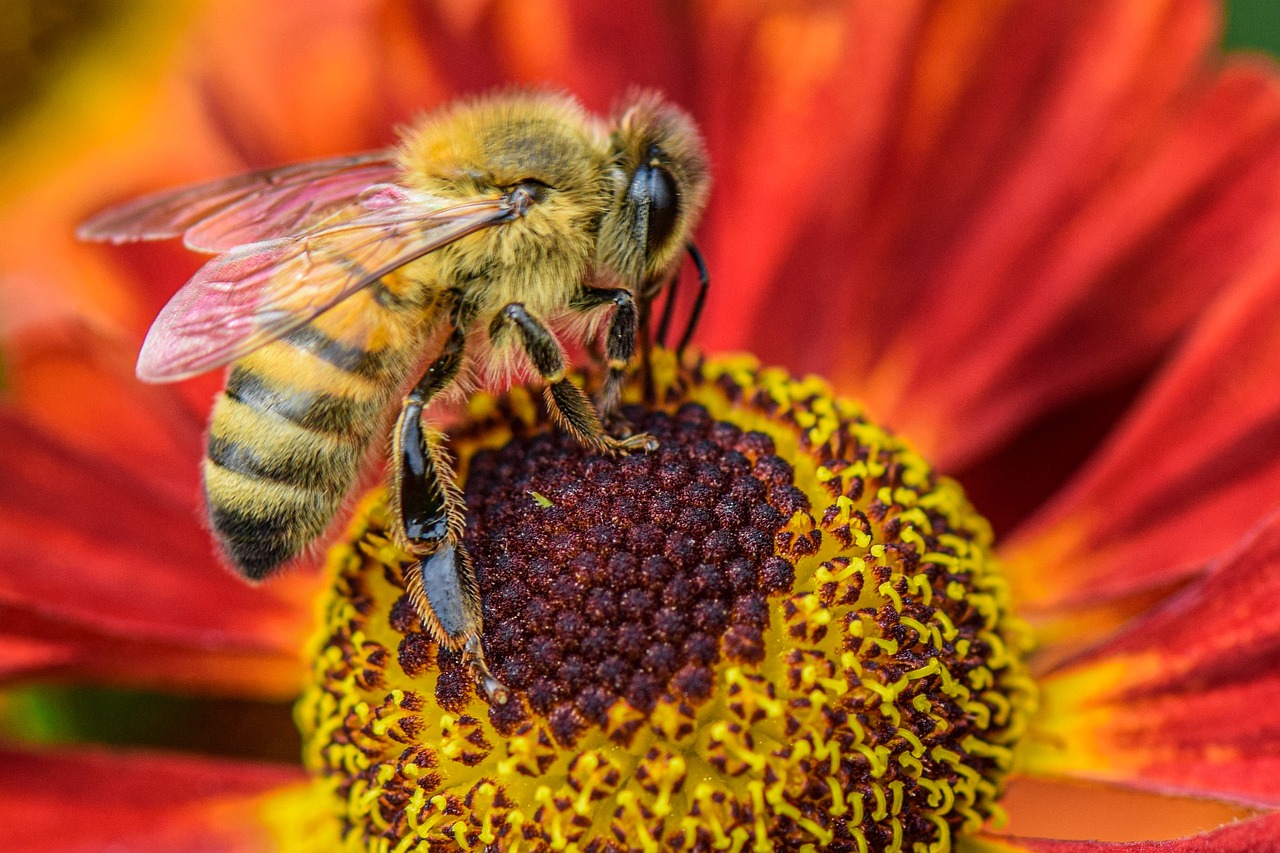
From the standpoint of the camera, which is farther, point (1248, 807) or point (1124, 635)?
point (1124, 635)

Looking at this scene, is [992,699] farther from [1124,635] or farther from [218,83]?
[218,83]

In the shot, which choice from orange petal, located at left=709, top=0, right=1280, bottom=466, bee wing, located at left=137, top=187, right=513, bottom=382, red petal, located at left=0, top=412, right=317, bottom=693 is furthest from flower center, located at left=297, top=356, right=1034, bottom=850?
orange petal, located at left=709, top=0, right=1280, bottom=466

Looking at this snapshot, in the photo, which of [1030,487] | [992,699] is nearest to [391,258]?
[992,699]

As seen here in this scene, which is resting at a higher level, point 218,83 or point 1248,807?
point 218,83

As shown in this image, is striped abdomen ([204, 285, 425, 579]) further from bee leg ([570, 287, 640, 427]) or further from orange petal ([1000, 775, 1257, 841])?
orange petal ([1000, 775, 1257, 841])

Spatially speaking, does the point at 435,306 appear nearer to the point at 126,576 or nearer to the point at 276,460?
the point at 276,460
